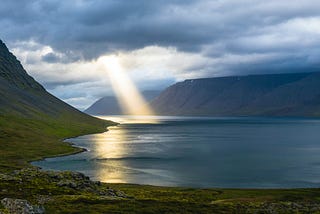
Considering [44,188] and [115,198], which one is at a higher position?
[44,188]

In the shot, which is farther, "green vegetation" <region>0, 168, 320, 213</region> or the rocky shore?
the rocky shore

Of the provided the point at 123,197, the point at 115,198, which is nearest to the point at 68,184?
the point at 123,197

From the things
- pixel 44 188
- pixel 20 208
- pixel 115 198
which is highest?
pixel 20 208

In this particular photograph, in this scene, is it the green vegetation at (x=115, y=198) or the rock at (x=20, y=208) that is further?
the green vegetation at (x=115, y=198)

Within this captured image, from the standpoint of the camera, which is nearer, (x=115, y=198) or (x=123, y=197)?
(x=115, y=198)

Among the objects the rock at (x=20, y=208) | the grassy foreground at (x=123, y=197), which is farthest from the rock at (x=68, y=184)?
the rock at (x=20, y=208)

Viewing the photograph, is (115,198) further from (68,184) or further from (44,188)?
(44,188)

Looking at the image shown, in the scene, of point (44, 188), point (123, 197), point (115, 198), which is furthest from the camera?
point (123, 197)

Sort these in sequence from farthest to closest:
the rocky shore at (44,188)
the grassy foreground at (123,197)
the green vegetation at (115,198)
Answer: the rocky shore at (44,188), the grassy foreground at (123,197), the green vegetation at (115,198)

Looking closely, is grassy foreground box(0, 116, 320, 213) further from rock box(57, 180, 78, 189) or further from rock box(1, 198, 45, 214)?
rock box(1, 198, 45, 214)

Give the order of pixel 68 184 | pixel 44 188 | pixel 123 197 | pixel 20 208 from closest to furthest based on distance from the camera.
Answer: pixel 20 208
pixel 44 188
pixel 123 197
pixel 68 184

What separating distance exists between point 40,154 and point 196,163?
7608cm

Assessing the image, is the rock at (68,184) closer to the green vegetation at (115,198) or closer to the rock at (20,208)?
the green vegetation at (115,198)

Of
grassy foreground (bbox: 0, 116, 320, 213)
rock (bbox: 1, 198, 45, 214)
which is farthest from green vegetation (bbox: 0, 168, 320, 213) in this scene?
rock (bbox: 1, 198, 45, 214)
